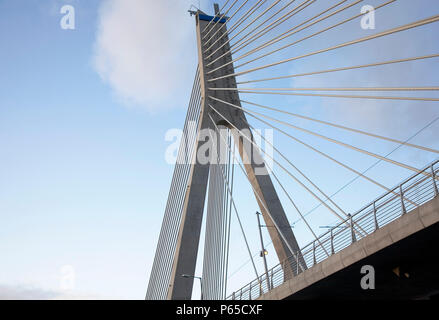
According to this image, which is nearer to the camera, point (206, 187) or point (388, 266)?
point (388, 266)

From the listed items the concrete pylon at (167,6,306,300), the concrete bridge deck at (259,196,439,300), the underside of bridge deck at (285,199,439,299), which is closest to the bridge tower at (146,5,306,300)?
the concrete pylon at (167,6,306,300)

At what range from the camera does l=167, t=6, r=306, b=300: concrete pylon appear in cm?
2250

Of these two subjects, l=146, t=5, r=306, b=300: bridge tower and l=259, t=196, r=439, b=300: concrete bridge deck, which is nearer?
l=259, t=196, r=439, b=300: concrete bridge deck

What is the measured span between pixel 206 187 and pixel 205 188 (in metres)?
0.07

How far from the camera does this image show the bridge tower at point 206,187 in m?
22.7

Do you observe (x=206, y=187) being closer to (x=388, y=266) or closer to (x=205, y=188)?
(x=205, y=188)

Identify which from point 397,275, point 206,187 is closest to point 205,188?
point 206,187

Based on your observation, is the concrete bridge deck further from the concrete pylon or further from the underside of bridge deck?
the concrete pylon

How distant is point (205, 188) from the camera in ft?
78.7

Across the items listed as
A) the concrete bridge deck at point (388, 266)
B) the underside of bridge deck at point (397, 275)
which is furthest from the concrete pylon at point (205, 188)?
the underside of bridge deck at point (397, 275)

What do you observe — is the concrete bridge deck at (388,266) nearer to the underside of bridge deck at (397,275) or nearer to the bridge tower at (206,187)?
the underside of bridge deck at (397,275)

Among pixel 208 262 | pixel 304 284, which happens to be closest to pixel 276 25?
pixel 304 284

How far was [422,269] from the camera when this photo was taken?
14992 millimetres
